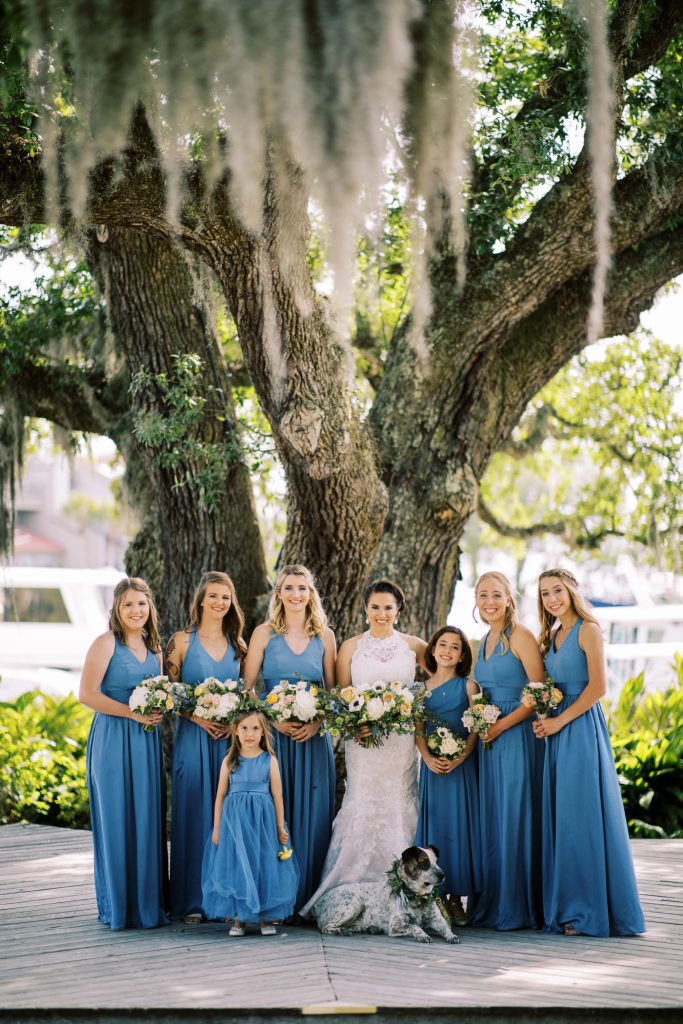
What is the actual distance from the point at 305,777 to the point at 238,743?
18.7 inches

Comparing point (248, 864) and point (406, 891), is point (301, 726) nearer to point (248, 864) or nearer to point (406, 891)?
point (248, 864)

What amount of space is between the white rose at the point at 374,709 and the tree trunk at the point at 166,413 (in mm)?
2925

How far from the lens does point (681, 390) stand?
14.5m

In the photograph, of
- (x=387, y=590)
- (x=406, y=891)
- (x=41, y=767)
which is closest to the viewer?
(x=406, y=891)

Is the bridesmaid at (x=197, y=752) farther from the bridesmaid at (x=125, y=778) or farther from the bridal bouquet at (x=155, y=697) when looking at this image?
the bridal bouquet at (x=155, y=697)

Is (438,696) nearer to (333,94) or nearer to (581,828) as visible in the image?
(581,828)

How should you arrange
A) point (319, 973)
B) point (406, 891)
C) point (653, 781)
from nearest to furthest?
point (319, 973) → point (406, 891) → point (653, 781)

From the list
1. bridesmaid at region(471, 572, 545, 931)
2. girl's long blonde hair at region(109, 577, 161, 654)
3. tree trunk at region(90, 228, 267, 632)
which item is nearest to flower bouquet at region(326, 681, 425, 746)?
bridesmaid at region(471, 572, 545, 931)

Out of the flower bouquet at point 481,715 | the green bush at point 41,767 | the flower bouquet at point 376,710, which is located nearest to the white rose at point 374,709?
the flower bouquet at point 376,710

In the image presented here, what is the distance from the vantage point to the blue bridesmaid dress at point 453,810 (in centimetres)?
599

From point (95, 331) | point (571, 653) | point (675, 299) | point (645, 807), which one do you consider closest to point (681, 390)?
point (675, 299)

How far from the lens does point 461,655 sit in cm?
621

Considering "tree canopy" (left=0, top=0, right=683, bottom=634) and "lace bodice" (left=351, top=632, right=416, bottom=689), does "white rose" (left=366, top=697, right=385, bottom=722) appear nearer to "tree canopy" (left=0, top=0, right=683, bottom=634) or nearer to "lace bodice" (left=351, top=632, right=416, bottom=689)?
"lace bodice" (left=351, top=632, right=416, bottom=689)

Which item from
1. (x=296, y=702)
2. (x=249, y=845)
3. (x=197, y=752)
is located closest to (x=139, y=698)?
(x=197, y=752)
